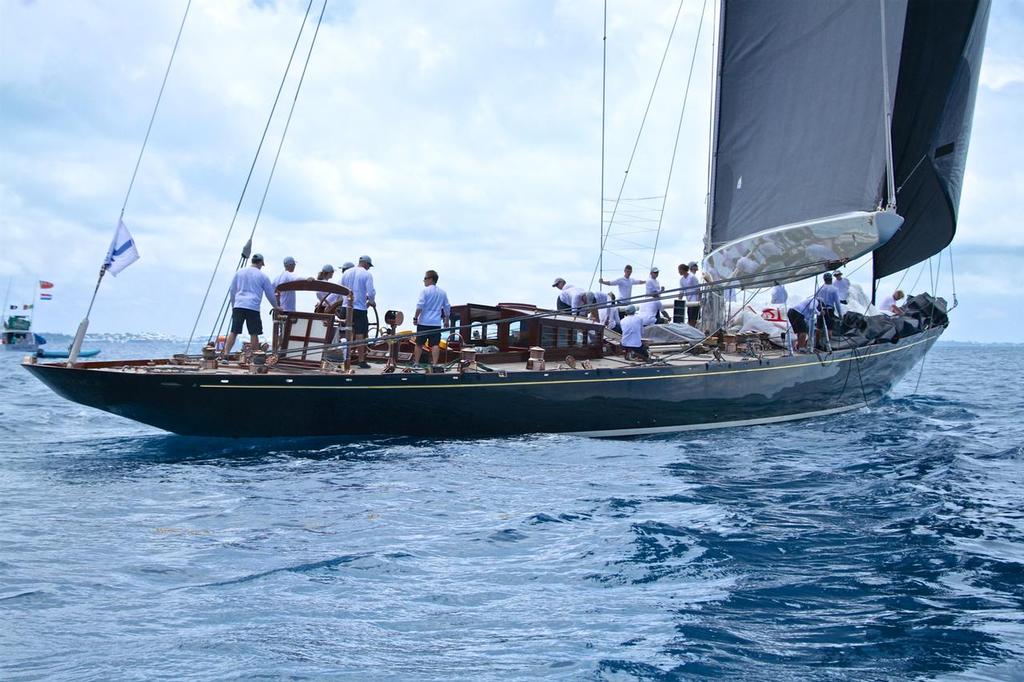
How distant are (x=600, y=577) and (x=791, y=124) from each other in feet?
41.7

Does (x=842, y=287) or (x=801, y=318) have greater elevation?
(x=842, y=287)

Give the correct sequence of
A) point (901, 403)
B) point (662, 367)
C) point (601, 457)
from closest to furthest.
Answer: point (601, 457) < point (662, 367) < point (901, 403)

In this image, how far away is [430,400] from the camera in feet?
42.1

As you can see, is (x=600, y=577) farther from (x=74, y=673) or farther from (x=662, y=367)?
(x=662, y=367)

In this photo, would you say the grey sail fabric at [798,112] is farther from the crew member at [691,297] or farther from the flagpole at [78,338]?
the flagpole at [78,338]

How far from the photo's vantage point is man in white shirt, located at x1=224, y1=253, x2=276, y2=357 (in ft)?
46.0

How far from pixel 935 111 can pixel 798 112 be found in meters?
4.90

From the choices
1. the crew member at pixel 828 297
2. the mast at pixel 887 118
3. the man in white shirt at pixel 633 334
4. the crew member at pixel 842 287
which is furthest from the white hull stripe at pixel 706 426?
the mast at pixel 887 118

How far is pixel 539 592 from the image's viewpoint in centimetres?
615

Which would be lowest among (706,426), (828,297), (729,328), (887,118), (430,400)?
(706,426)

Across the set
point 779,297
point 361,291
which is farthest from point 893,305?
point 361,291

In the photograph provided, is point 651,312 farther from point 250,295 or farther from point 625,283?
point 250,295

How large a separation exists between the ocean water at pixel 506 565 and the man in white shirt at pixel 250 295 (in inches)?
99.1

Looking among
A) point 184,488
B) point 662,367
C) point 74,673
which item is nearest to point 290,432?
point 184,488
